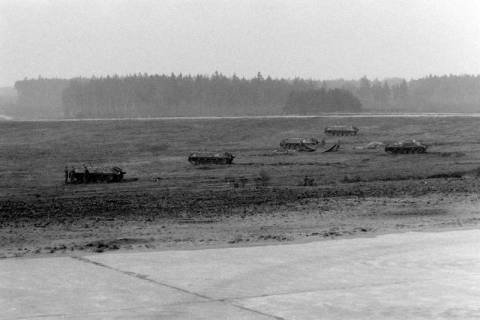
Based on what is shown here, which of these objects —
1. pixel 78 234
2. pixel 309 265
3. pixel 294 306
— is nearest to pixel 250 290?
pixel 294 306

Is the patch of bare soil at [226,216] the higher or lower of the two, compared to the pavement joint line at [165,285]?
lower

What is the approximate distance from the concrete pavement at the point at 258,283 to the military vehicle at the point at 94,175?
80.8 ft

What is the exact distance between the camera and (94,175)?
37688 mm

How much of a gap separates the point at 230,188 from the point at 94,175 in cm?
835

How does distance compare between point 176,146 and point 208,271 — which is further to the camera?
point 176,146

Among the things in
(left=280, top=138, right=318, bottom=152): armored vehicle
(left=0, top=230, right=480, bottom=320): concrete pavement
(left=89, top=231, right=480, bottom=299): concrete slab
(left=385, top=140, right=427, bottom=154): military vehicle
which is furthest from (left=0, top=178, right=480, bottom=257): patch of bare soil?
(left=280, top=138, right=318, bottom=152): armored vehicle

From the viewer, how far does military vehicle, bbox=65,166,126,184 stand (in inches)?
1470

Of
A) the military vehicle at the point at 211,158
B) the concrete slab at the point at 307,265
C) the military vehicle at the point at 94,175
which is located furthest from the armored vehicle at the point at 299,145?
the concrete slab at the point at 307,265

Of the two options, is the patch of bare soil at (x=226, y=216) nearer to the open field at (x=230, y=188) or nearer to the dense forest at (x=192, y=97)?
the open field at (x=230, y=188)

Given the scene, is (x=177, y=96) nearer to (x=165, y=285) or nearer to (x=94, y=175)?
(x=94, y=175)

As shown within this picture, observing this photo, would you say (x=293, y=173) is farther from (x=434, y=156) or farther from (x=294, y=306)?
(x=294, y=306)

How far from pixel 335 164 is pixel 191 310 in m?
35.7

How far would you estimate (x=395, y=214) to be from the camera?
19.8 m

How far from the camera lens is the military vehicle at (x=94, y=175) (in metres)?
37.3
